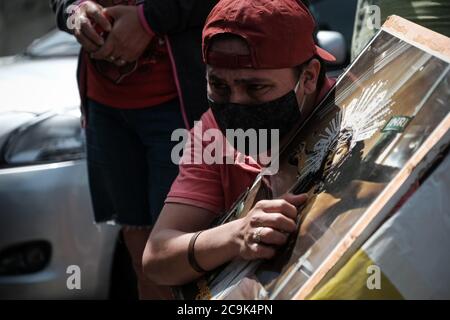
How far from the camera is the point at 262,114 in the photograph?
6.73ft

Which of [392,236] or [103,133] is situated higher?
[392,236]

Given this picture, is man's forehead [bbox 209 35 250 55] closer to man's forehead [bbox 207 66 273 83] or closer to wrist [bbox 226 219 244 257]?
man's forehead [bbox 207 66 273 83]

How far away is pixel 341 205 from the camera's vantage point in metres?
1.65

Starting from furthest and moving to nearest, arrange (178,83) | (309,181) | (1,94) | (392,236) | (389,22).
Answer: (1,94), (178,83), (389,22), (309,181), (392,236)

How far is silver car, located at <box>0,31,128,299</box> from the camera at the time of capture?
379cm

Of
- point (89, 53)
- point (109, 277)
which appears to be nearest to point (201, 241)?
point (89, 53)

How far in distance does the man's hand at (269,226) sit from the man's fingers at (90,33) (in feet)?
4.08

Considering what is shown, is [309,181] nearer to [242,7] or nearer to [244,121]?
[244,121]

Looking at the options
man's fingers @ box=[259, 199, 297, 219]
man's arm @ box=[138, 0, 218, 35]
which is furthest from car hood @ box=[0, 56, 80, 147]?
man's fingers @ box=[259, 199, 297, 219]

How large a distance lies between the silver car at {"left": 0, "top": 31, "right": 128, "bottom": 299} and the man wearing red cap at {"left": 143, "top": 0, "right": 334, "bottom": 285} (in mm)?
1643

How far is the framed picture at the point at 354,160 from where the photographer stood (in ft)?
5.04

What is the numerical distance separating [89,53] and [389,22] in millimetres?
1261
